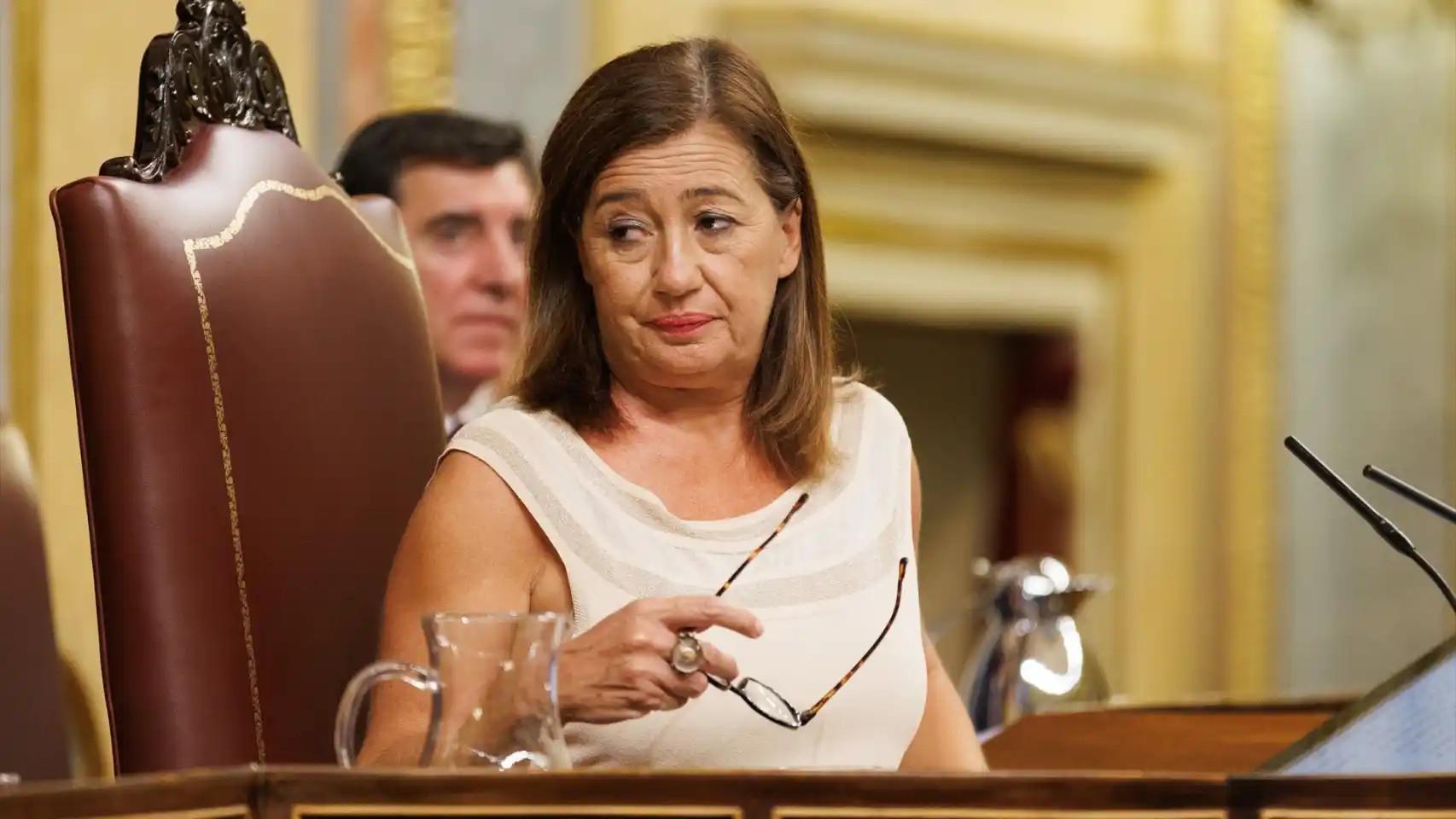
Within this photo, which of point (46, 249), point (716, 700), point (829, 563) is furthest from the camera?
point (46, 249)

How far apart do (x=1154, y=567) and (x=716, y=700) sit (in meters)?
4.70

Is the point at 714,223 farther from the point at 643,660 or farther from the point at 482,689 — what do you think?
the point at 482,689

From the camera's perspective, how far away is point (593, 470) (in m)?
1.76

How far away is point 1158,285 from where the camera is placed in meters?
6.23

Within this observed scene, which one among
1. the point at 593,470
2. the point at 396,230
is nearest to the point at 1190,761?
the point at 593,470

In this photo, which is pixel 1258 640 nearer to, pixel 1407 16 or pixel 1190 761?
pixel 1407 16

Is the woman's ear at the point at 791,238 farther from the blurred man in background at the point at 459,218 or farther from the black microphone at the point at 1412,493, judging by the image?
the blurred man in background at the point at 459,218

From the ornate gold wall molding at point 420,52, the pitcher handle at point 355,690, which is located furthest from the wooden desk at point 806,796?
the ornate gold wall molding at point 420,52

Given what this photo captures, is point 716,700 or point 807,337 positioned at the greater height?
point 807,337

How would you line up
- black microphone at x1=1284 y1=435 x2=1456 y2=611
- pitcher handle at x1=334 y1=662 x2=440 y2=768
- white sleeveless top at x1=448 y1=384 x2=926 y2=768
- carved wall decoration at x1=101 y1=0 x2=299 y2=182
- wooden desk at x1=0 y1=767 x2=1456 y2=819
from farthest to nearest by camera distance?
carved wall decoration at x1=101 y1=0 x2=299 y2=182 → white sleeveless top at x1=448 y1=384 x2=926 y2=768 → black microphone at x1=1284 y1=435 x2=1456 y2=611 → pitcher handle at x1=334 y1=662 x2=440 y2=768 → wooden desk at x1=0 y1=767 x2=1456 y2=819

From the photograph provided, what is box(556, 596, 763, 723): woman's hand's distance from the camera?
1342 millimetres

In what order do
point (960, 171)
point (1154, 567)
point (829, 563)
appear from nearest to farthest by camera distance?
point (829, 563), point (960, 171), point (1154, 567)

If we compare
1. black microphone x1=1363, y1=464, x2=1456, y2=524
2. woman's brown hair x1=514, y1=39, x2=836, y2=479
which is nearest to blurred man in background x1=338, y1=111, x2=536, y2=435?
woman's brown hair x1=514, y1=39, x2=836, y2=479

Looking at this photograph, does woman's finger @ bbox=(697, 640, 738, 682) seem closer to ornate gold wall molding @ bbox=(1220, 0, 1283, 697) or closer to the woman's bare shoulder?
the woman's bare shoulder
